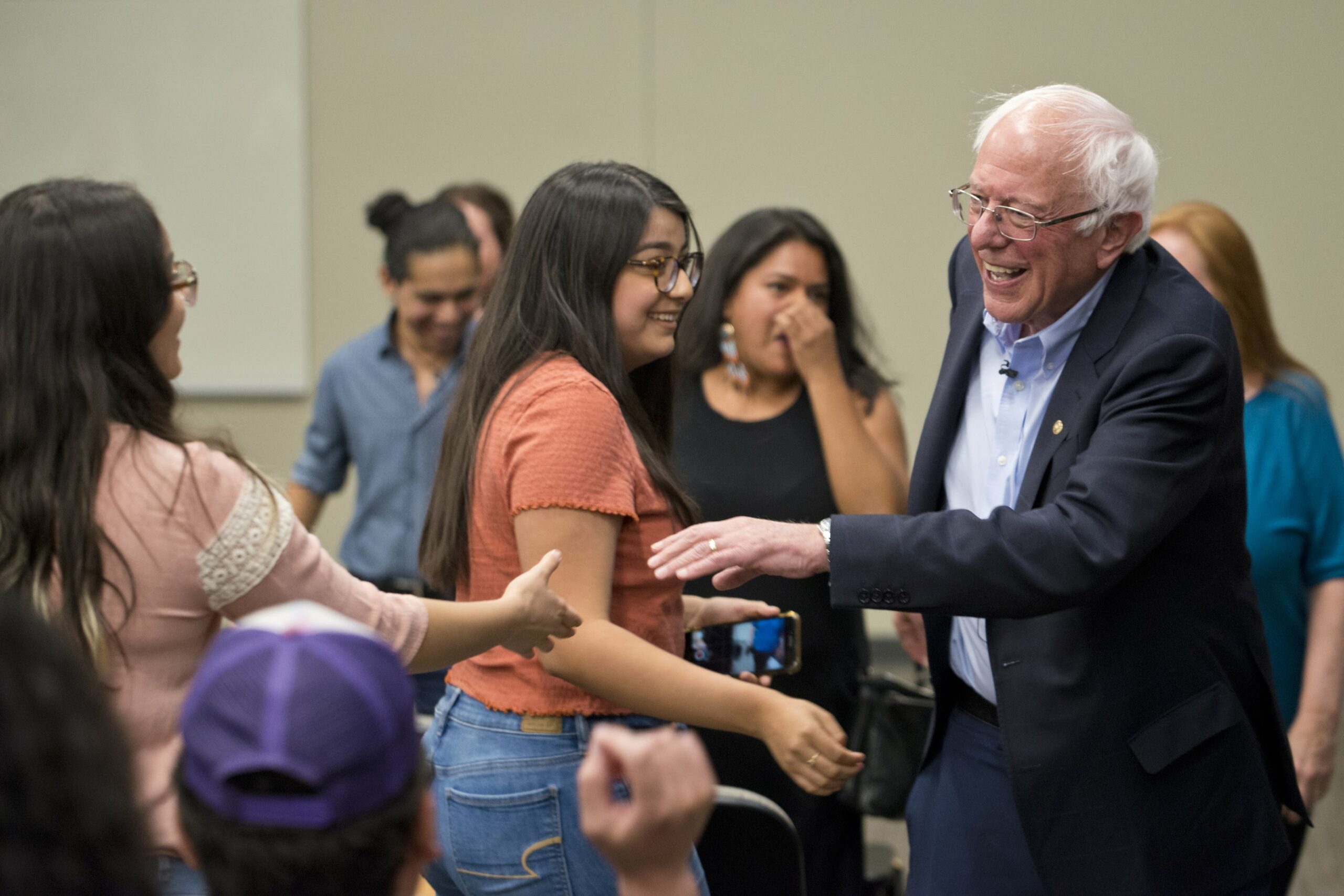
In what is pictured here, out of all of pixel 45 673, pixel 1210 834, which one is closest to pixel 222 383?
pixel 1210 834

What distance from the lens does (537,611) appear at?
1.48 m

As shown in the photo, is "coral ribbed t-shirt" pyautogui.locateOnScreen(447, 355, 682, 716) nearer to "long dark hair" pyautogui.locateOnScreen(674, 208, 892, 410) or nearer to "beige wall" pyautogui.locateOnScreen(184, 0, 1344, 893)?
"long dark hair" pyautogui.locateOnScreen(674, 208, 892, 410)

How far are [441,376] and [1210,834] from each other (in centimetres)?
222

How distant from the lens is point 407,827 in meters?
0.88

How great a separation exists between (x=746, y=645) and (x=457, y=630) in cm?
63

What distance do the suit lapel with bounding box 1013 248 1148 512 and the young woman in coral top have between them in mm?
470

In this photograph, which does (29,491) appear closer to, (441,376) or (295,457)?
(441,376)

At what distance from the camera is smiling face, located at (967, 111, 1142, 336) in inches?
70.5

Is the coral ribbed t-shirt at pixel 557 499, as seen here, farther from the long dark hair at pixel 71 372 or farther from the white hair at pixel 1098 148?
the white hair at pixel 1098 148

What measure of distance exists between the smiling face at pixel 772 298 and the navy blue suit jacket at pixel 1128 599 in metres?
1.15

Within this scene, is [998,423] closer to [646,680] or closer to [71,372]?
[646,680]

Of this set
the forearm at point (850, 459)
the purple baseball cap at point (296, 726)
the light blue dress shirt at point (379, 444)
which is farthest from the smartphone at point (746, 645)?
the light blue dress shirt at point (379, 444)

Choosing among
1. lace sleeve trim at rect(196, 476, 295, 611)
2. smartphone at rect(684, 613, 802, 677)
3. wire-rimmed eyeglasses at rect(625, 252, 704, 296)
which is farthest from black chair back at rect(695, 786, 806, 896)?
lace sleeve trim at rect(196, 476, 295, 611)

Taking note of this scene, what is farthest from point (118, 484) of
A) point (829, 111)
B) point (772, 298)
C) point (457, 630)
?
point (829, 111)
